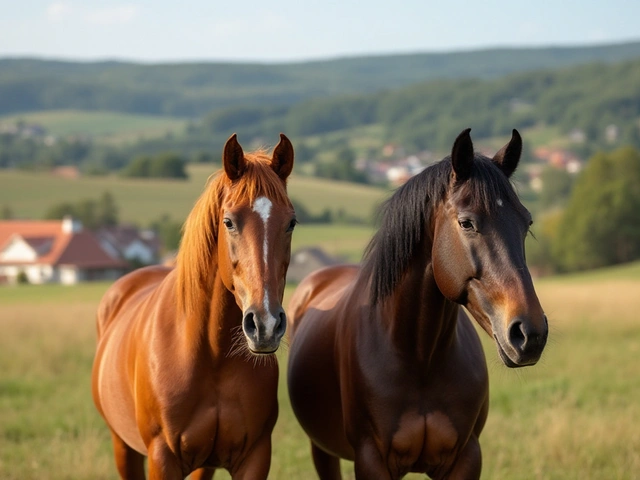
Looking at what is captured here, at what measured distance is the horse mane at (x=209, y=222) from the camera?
400cm

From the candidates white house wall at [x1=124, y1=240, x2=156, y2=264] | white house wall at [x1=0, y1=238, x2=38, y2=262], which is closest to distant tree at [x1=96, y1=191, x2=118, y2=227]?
white house wall at [x1=124, y1=240, x2=156, y2=264]

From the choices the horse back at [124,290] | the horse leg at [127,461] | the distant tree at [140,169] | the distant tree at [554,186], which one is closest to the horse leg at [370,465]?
the horse leg at [127,461]

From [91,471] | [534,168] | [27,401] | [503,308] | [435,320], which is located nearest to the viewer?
[503,308]

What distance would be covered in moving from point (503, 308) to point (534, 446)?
161 inches

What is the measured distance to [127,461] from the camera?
584cm

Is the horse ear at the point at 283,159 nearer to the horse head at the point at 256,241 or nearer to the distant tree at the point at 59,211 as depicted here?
the horse head at the point at 256,241

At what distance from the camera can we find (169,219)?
64875mm

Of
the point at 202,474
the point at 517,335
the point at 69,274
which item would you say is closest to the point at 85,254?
the point at 69,274

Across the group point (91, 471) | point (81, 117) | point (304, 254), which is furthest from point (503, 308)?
point (81, 117)

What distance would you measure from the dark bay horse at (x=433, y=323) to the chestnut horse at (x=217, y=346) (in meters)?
0.50

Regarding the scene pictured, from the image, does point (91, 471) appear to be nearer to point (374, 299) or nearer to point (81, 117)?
point (374, 299)

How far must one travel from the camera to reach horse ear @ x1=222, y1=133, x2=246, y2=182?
4.02 meters

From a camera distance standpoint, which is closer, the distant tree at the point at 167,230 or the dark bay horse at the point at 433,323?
the dark bay horse at the point at 433,323

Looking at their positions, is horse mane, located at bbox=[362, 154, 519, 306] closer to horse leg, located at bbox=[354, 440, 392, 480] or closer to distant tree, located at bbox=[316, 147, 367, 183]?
horse leg, located at bbox=[354, 440, 392, 480]
